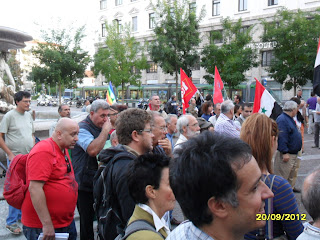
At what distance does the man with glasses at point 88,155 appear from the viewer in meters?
3.73

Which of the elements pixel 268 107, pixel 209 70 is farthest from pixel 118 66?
pixel 268 107

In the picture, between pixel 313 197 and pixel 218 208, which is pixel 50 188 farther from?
pixel 313 197

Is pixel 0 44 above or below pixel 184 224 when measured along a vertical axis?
above

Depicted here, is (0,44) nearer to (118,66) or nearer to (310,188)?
(310,188)

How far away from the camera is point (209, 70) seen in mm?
26719

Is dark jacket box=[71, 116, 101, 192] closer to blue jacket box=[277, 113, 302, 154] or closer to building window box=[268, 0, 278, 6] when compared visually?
blue jacket box=[277, 113, 302, 154]

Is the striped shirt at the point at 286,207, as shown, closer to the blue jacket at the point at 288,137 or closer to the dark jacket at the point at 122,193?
the dark jacket at the point at 122,193

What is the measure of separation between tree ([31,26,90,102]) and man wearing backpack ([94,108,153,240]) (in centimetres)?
2107

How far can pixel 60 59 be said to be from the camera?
22844mm

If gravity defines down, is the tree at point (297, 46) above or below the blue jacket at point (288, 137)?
above

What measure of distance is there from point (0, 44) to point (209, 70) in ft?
63.1

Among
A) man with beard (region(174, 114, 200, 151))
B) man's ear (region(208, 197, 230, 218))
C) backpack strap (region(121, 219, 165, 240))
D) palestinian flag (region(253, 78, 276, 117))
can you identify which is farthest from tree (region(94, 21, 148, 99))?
man's ear (region(208, 197, 230, 218))

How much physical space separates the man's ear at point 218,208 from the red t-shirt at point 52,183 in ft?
6.23

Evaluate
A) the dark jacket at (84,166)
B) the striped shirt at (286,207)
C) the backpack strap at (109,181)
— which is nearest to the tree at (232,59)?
the dark jacket at (84,166)
